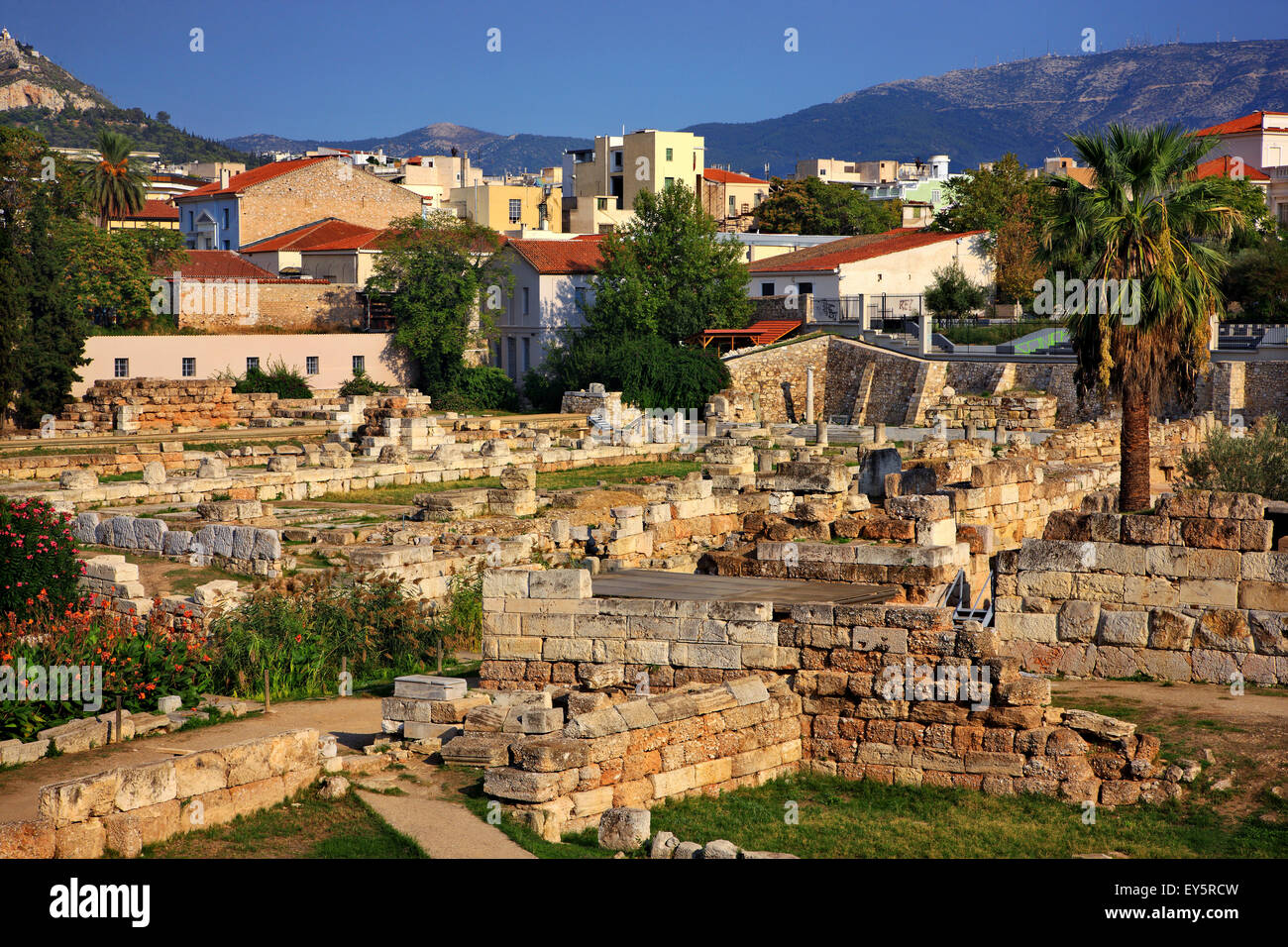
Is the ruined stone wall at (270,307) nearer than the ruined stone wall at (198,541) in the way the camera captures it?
No

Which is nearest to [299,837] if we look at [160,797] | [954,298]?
[160,797]

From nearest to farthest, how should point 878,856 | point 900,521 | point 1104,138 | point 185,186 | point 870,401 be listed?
point 878,856 < point 900,521 < point 1104,138 < point 870,401 < point 185,186

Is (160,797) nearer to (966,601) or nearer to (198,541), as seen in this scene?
(966,601)

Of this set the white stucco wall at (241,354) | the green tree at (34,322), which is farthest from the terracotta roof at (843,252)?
the green tree at (34,322)

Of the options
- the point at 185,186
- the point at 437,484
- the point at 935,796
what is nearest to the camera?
the point at 935,796

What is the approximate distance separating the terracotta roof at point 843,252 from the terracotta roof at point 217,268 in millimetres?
21239

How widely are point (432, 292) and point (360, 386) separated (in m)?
5.01

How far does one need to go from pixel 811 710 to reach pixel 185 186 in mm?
115727

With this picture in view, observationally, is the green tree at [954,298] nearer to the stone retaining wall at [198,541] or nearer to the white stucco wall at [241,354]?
the white stucco wall at [241,354]

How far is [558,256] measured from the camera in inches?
2430

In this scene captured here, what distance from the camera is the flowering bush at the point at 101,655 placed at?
13.8 meters

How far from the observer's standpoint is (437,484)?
3203cm
